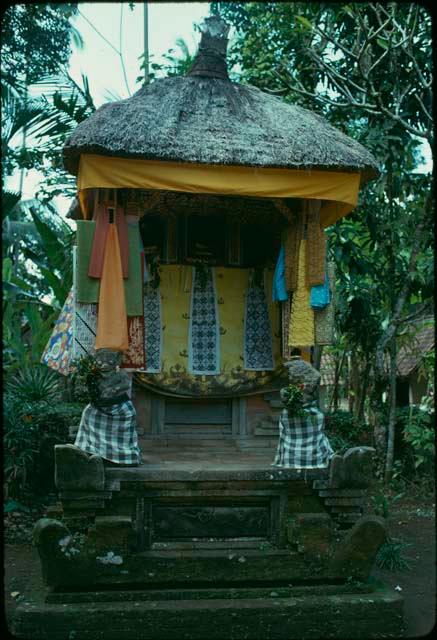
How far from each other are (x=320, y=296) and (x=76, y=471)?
277 cm

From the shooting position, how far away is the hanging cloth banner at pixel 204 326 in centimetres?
767

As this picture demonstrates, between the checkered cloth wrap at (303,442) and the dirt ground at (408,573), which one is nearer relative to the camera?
the dirt ground at (408,573)

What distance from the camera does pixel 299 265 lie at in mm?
6836

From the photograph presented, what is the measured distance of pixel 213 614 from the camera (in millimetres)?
5230

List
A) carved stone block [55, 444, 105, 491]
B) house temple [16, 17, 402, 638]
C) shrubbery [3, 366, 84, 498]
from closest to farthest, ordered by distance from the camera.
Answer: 1. house temple [16, 17, 402, 638]
2. carved stone block [55, 444, 105, 491]
3. shrubbery [3, 366, 84, 498]

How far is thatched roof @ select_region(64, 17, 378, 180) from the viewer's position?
6086 mm

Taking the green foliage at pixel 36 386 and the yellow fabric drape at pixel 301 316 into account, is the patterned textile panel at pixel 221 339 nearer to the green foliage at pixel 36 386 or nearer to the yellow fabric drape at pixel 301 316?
the yellow fabric drape at pixel 301 316

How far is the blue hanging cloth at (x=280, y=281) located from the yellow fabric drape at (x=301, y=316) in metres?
0.39

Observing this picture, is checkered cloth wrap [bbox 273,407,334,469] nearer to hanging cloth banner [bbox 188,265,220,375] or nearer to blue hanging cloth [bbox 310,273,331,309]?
blue hanging cloth [bbox 310,273,331,309]

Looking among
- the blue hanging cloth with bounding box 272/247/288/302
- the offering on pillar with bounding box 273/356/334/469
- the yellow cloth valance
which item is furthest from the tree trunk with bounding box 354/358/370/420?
the offering on pillar with bounding box 273/356/334/469

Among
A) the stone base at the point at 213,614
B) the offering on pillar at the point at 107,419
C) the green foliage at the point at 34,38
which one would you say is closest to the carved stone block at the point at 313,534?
the stone base at the point at 213,614

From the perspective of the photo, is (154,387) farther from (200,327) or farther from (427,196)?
(427,196)

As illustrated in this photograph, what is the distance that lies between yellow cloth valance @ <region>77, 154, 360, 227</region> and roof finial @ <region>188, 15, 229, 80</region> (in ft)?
6.45

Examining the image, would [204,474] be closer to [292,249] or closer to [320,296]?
[320,296]
